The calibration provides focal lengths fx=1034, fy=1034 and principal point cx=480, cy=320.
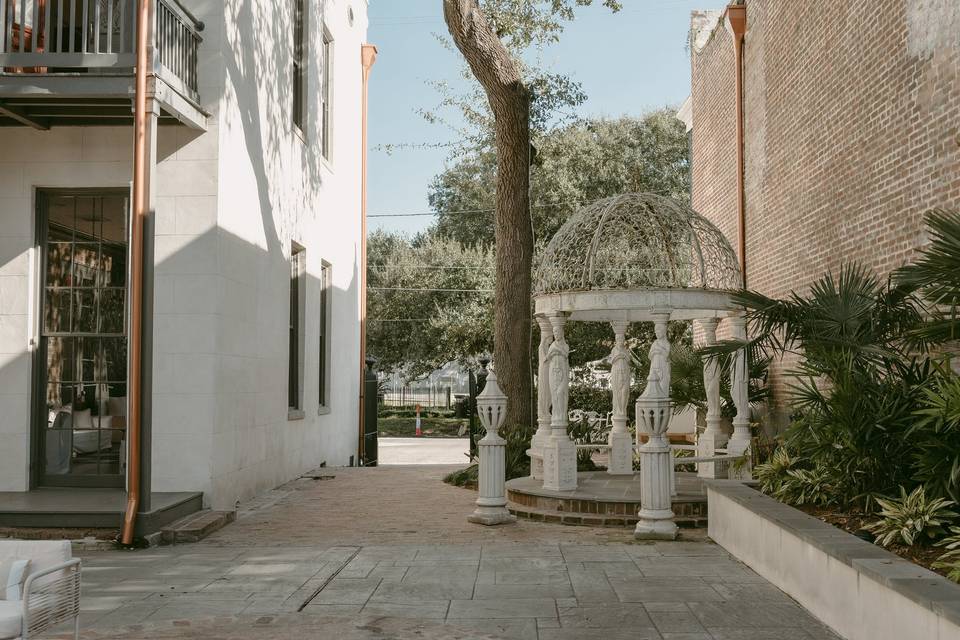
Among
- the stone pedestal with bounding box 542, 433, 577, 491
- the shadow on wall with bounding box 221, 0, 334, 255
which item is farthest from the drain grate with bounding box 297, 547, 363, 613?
the shadow on wall with bounding box 221, 0, 334, 255

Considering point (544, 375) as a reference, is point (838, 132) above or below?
above

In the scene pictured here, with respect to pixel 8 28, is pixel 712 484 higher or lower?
lower

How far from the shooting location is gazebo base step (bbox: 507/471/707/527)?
9.65 metres

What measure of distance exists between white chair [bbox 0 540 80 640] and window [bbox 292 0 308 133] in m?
9.76

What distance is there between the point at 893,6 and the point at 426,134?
19388 mm

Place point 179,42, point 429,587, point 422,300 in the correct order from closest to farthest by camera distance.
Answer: point 429,587
point 179,42
point 422,300

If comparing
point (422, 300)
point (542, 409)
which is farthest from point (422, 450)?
point (542, 409)

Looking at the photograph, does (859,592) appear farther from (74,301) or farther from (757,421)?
(757,421)

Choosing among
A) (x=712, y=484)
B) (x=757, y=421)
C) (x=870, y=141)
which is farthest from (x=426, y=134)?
(x=712, y=484)

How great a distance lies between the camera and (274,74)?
12.3 meters

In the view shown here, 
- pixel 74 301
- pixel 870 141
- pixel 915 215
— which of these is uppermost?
pixel 870 141

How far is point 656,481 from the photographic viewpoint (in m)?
8.85

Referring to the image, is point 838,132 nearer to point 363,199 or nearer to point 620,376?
point 620,376

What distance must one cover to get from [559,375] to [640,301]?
1.21 metres
